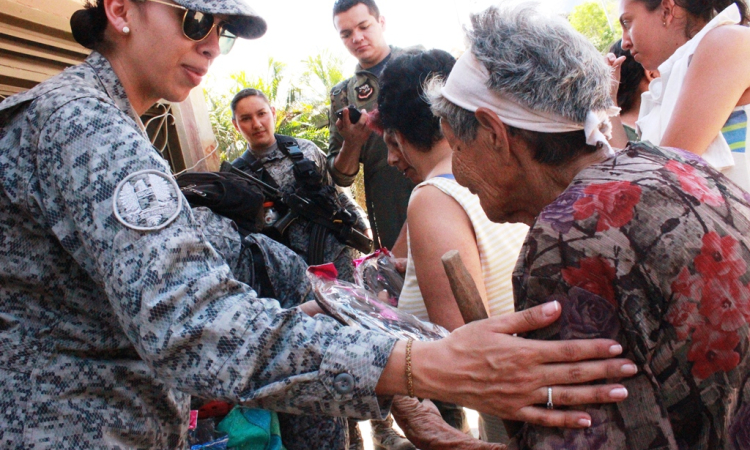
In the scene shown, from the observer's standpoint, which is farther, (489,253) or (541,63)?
(489,253)

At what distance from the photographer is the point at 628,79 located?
12.9ft

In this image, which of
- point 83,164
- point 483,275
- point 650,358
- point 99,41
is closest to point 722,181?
point 650,358

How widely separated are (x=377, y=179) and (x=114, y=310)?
10.0 feet

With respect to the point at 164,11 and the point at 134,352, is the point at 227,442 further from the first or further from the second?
the point at 164,11

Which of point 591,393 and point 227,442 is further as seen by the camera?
point 227,442

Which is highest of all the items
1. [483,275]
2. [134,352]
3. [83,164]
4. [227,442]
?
[83,164]

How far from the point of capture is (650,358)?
1246 mm

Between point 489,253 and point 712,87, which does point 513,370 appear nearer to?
point 489,253

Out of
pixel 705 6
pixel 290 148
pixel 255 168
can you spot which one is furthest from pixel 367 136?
pixel 705 6

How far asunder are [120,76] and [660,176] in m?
1.42

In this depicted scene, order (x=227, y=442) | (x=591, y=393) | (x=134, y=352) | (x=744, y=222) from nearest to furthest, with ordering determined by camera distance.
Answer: (x=591, y=393) < (x=744, y=222) < (x=134, y=352) < (x=227, y=442)

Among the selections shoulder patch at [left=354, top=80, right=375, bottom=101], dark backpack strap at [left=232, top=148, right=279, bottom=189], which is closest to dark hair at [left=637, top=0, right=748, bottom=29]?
shoulder patch at [left=354, top=80, right=375, bottom=101]

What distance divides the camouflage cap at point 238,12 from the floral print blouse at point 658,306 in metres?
1.07

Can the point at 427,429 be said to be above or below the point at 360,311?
below
